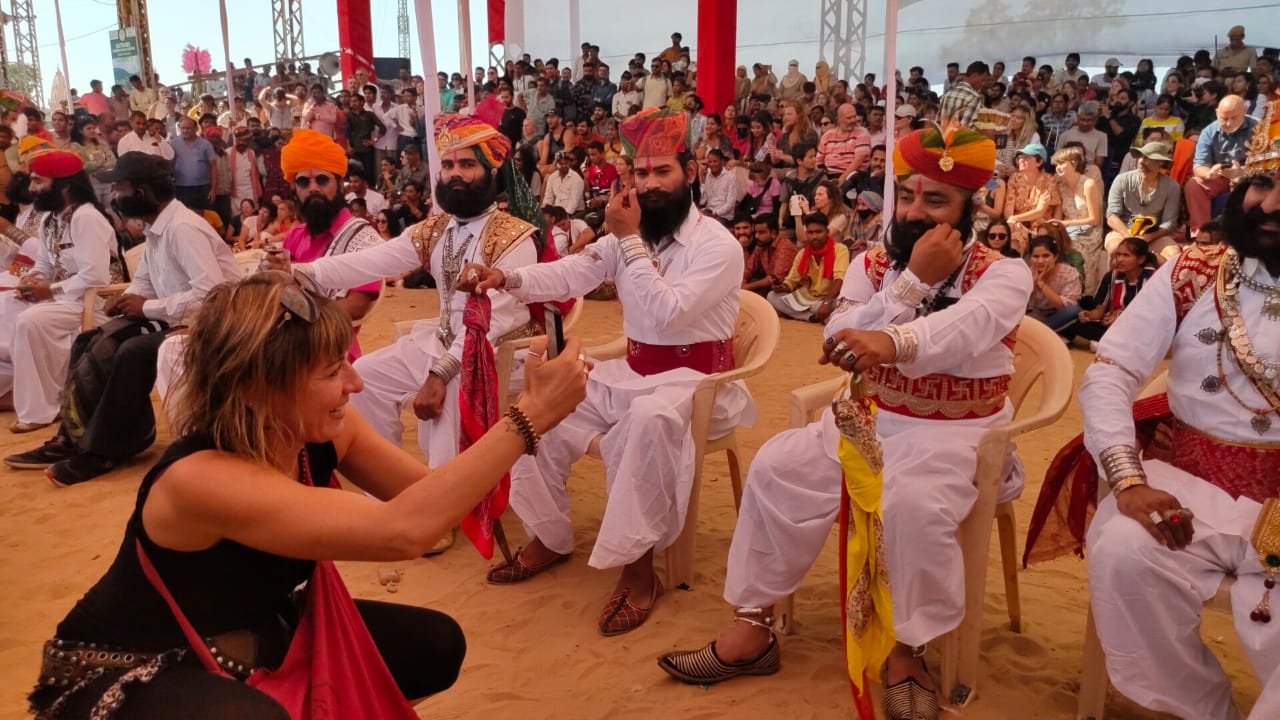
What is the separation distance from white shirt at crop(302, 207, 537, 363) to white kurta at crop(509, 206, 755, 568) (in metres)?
0.21

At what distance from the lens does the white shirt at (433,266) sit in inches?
169

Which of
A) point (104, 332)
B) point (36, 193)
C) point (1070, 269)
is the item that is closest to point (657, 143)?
point (104, 332)

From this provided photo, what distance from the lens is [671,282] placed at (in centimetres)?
384

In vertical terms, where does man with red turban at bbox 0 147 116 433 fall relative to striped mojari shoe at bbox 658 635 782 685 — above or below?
above

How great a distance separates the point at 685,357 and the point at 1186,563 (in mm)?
1895

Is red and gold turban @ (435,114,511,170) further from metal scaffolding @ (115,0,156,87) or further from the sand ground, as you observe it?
metal scaffolding @ (115,0,156,87)

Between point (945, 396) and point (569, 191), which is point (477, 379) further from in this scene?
point (569, 191)

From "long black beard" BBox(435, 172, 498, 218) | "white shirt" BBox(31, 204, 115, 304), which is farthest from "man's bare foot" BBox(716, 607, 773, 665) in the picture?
"white shirt" BBox(31, 204, 115, 304)

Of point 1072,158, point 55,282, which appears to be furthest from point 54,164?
point 1072,158

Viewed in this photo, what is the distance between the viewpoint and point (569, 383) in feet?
6.91

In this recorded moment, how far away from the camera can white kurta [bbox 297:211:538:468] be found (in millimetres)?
4305

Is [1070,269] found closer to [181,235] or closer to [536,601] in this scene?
[536,601]

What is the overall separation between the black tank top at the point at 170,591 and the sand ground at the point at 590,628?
3.73 feet

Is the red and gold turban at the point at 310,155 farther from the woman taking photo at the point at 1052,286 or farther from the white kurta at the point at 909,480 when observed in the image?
the woman taking photo at the point at 1052,286
